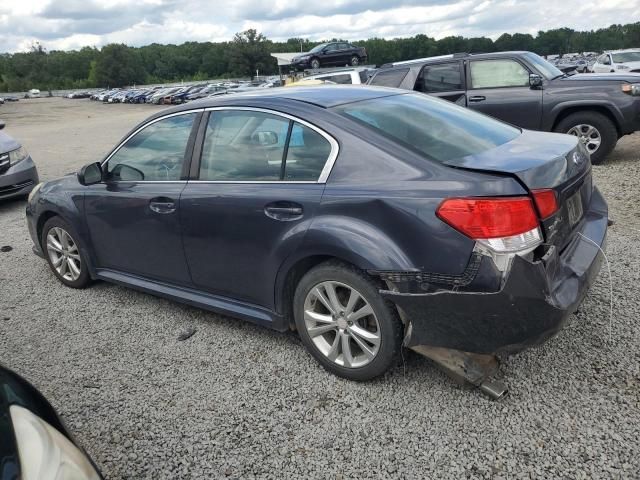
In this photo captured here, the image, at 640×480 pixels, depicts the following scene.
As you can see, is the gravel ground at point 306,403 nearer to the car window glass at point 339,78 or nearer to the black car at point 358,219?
the black car at point 358,219

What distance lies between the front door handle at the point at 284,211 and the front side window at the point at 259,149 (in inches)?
6.5

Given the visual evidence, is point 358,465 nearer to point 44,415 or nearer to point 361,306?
point 361,306

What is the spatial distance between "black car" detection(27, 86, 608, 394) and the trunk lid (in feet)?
0.05

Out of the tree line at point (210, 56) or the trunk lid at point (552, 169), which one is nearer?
the trunk lid at point (552, 169)

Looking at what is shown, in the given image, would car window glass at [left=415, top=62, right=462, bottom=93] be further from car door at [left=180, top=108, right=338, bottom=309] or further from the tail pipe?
the tail pipe

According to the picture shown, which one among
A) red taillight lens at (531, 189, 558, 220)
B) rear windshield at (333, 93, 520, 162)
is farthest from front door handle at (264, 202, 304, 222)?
red taillight lens at (531, 189, 558, 220)

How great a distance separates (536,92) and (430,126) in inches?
231

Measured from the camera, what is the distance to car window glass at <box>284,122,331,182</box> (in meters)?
2.97

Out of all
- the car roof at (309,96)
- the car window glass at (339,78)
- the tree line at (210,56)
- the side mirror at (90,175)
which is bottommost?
the tree line at (210,56)

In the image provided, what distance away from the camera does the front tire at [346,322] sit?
9.09 ft

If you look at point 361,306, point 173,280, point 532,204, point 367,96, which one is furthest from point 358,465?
point 367,96

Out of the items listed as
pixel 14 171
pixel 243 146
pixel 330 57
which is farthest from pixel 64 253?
pixel 330 57

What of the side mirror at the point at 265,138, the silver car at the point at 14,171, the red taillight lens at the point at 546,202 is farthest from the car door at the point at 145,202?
the silver car at the point at 14,171

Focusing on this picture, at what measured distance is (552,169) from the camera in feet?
8.74
